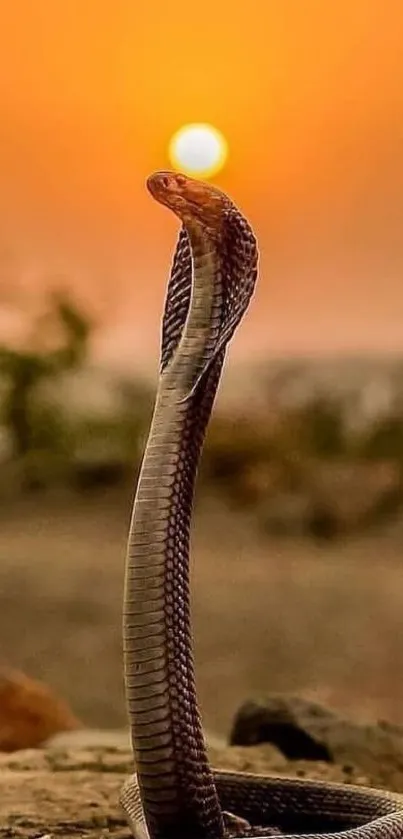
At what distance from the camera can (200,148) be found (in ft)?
16.2

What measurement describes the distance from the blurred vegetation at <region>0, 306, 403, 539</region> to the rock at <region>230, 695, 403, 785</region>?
8.21 feet

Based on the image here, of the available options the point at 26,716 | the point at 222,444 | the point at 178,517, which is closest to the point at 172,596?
the point at 178,517

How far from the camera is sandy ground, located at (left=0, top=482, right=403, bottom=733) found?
5.29 meters

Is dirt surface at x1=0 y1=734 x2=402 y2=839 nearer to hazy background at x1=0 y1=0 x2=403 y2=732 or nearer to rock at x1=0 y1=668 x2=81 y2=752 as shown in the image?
rock at x1=0 y1=668 x2=81 y2=752

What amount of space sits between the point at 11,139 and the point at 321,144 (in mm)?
1323

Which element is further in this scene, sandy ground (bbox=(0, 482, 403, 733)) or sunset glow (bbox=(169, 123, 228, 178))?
sandy ground (bbox=(0, 482, 403, 733))

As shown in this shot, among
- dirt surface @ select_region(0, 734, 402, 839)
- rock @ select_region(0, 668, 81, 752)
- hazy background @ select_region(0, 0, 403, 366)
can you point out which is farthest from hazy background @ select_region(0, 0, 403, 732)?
dirt surface @ select_region(0, 734, 402, 839)

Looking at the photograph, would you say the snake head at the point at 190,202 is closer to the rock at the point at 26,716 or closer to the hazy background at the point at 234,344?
the rock at the point at 26,716

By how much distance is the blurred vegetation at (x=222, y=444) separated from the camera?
5.73m

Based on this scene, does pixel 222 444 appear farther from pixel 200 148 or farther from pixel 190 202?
pixel 190 202

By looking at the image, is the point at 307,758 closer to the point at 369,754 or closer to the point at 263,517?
the point at 369,754

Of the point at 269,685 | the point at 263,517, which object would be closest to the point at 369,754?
the point at 269,685

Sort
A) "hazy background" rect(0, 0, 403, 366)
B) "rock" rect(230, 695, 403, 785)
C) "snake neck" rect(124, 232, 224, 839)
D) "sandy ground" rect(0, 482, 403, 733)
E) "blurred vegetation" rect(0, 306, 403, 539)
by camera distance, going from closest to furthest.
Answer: "snake neck" rect(124, 232, 224, 839), "rock" rect(230, 695, 403, 785), "hazy background" rect(0, 0, 403, 366), "sandy ground" rect(0, 482, 403, 733), "blurred vegetation" rect(0, 306, 403, 539)

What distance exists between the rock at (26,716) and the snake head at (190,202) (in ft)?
6.86
